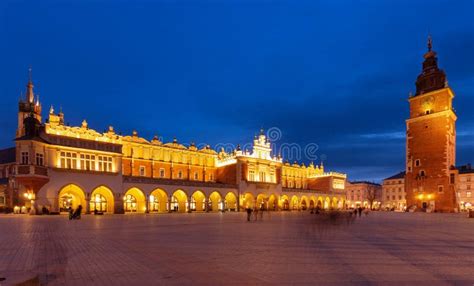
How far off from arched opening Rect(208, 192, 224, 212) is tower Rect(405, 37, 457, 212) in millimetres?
35843

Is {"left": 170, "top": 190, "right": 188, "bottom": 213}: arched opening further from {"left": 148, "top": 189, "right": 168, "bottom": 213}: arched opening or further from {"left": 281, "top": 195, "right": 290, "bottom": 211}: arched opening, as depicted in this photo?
{"left": 281, "top": 195, "right": 290, "bottom": 211}: arched opening

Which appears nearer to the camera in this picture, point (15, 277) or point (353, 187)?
point (15, 277)

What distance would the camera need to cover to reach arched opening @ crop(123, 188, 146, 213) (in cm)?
4754

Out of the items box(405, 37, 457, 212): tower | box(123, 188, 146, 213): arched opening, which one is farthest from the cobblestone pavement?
box(405, 37, 457, 212): tower

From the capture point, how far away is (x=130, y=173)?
55312mm

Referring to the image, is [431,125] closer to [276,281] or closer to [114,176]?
[114,176]

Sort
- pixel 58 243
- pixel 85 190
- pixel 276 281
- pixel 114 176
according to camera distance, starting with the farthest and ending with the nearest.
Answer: pixel 114 176 → pixel 85 190 → pixel 58 243 → pixel 276 281

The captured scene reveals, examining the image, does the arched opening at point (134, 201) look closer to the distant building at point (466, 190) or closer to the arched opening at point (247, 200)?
the arched opening at point (247, 200)

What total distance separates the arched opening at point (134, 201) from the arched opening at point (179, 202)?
5764mm

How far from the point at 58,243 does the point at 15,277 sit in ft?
19.6

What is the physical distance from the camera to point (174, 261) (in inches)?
387

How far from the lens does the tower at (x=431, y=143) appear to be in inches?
2413

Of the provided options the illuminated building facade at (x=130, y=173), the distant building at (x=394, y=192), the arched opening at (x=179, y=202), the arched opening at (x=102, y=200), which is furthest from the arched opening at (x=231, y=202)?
the distant building at (x=394, y=192)

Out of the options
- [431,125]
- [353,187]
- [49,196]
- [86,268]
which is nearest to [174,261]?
[86,268]
